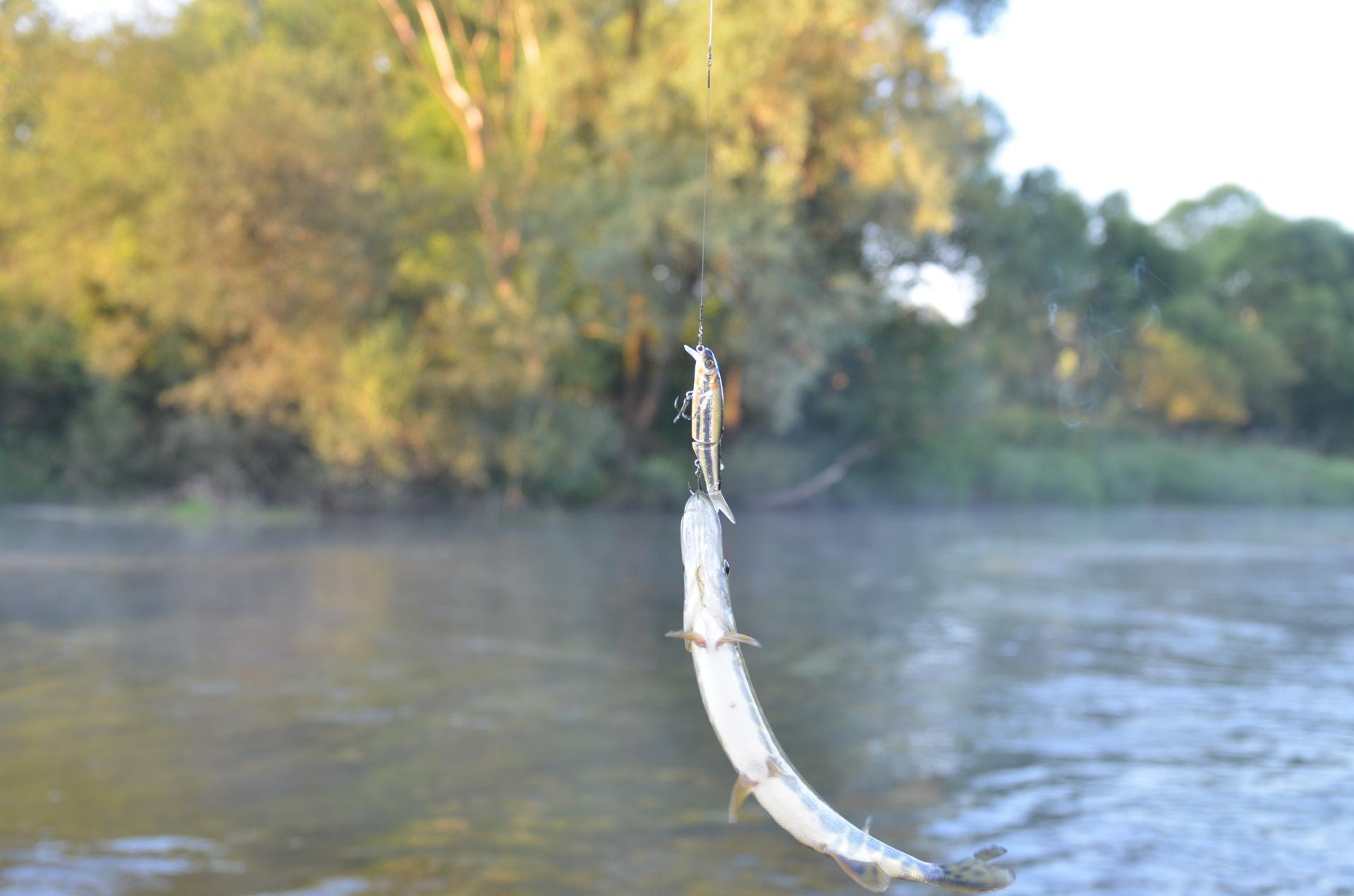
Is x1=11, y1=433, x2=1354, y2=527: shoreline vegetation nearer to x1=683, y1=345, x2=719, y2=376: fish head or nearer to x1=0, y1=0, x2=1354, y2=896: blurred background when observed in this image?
x1=0, y1=0, x2=1354, y2=896: blurred background

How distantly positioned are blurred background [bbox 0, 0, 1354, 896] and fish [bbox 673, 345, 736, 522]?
481 centimetres

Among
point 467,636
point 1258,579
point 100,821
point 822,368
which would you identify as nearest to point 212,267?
point 822,368

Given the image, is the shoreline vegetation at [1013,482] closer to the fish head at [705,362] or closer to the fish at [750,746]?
the fish at [750,746]

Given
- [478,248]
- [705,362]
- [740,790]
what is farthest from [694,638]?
[478,248]

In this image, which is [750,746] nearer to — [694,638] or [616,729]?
[694,638]

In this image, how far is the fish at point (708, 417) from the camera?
235cm

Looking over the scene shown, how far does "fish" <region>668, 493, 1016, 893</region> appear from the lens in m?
2.31

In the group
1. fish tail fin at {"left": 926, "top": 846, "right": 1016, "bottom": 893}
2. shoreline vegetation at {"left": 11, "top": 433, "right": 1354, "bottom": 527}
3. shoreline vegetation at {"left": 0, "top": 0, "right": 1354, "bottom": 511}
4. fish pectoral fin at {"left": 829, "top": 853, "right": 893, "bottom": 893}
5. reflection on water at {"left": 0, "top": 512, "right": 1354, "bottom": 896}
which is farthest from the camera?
shoreline vegetation at {"left": 11, "top": 433, "right": 1354, "bottom": 527}

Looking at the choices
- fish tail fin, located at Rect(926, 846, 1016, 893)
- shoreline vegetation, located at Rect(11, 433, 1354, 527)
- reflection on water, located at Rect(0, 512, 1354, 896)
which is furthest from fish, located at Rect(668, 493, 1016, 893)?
shoreline vegetation, located at Rect(11, 433, 1354, 527)

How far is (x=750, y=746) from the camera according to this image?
2475mm

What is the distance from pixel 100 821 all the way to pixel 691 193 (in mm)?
23042

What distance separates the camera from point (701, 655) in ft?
7.91

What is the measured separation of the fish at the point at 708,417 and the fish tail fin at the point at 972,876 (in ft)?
2.36

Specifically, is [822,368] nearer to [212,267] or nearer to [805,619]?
[212,267]
